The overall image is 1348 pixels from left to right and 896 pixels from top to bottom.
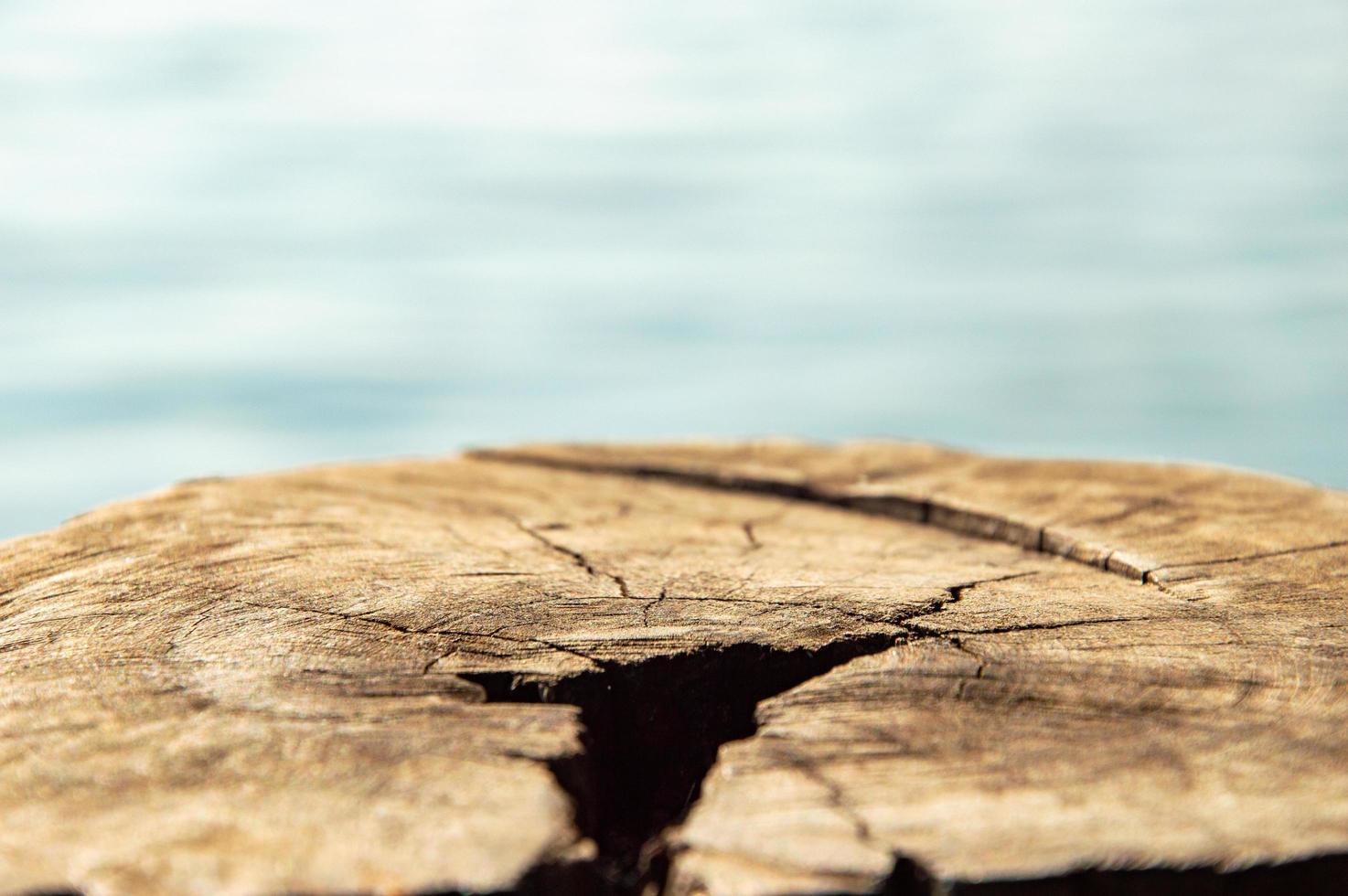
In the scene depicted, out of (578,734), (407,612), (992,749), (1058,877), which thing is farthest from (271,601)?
(1058,877)

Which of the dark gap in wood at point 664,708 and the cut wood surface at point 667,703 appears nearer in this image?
the cut wood surface at point 667,703

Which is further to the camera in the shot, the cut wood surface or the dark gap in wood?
the dark gap in wood

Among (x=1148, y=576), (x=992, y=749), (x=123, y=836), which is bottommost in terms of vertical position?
(x=123, y=836)

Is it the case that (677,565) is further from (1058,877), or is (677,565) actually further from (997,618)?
(1058,877)

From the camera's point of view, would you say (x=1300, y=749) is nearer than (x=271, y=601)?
Yes

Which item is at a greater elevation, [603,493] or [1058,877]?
[603,493]
